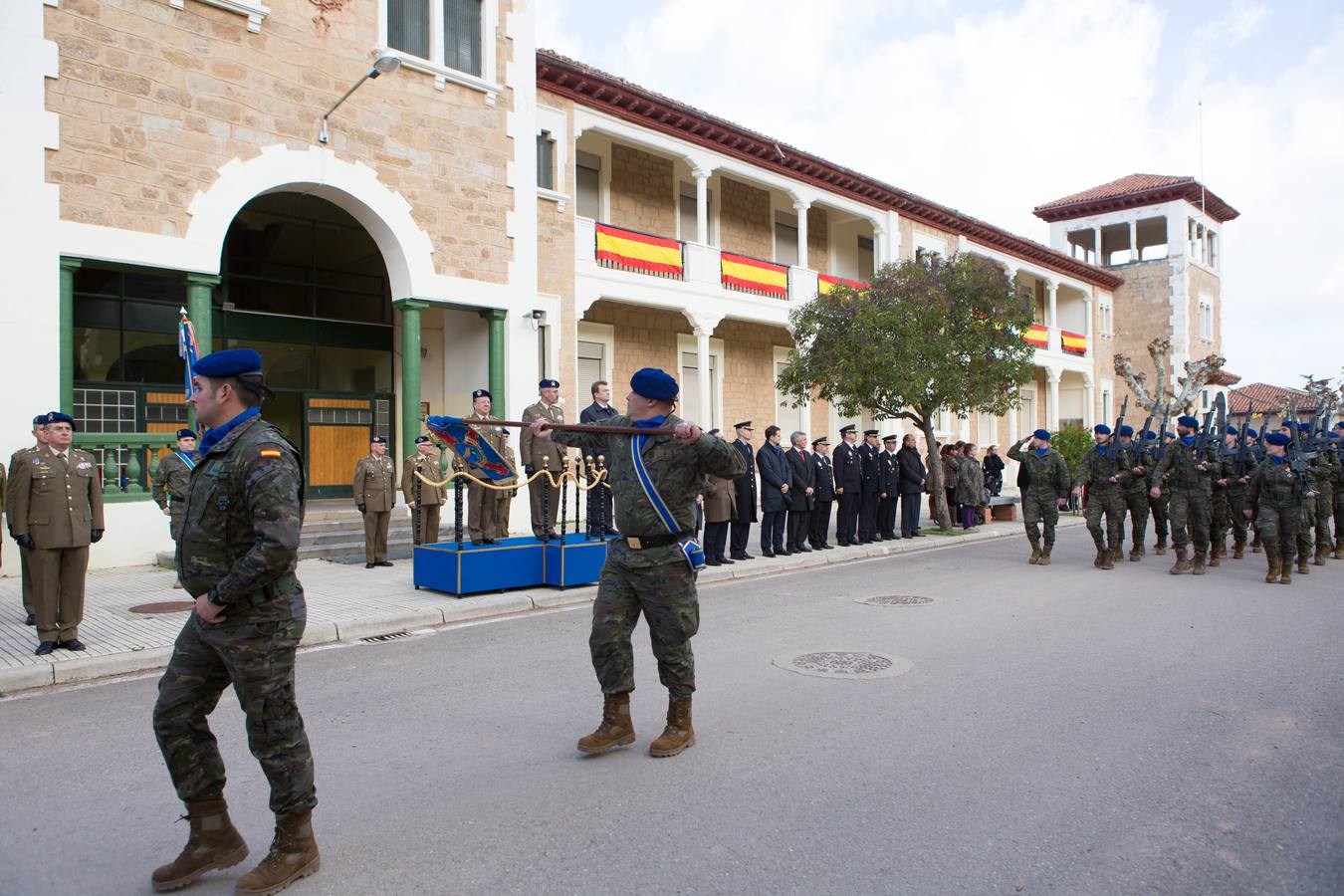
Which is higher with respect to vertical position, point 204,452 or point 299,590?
point 204,452

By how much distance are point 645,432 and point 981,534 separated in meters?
14.5

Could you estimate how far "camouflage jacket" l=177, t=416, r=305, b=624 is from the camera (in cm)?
337

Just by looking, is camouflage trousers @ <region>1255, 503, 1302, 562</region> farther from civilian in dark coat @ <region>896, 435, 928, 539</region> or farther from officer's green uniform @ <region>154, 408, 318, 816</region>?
→ officer's green uniform @ <region>154, 408, 318, 816</region>

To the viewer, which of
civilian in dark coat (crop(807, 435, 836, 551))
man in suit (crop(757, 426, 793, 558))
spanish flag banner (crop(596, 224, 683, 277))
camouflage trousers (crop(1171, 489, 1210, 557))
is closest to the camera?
camouflage trousers (crop(1171, 489, 1210, 557))

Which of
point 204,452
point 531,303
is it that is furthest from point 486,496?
point 204,452

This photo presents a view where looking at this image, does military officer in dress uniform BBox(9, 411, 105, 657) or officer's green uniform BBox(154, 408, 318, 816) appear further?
military officer in dress uniform BBox(9, 411, 105, 657)

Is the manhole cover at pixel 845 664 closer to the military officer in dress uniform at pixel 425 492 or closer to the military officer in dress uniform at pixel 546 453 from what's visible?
the military officer in dress uniform at pixel 546 453

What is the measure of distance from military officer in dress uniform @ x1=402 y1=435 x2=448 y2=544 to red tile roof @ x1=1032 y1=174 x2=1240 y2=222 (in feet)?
121

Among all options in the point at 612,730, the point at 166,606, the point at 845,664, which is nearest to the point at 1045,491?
the point at 845,664

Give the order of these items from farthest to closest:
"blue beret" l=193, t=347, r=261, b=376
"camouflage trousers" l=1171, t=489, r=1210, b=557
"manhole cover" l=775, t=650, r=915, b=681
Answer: "camouflage trousers" l=1171, t=489, r=1210, b=557, "manhole cover" l=775, t=650, r=915, b=681, "blue beret" l=193, t=347, r=261, b=376

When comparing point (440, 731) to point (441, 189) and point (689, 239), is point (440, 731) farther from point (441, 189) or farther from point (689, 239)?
point (689, 239)

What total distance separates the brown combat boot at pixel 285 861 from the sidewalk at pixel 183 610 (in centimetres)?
439

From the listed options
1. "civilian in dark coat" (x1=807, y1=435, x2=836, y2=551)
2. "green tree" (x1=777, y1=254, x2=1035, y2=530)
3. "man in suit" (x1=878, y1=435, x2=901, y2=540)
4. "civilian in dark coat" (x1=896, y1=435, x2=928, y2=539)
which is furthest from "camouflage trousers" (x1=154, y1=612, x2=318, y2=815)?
"civilian in dark coat" (x1=896, y1=435, x2=928, y2=539)

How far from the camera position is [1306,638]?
25.8 ft
